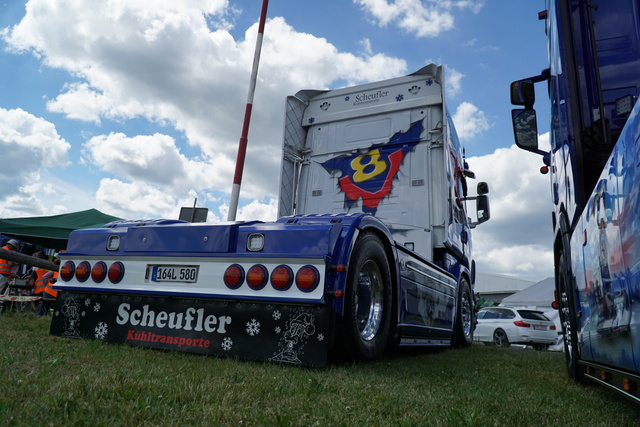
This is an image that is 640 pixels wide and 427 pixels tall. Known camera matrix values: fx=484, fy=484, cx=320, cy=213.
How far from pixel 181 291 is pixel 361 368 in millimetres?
1298

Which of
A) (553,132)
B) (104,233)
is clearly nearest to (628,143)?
(553,132)

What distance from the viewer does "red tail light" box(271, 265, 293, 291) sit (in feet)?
9.86

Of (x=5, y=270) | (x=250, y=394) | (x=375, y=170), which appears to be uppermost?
(x=375, y=170)

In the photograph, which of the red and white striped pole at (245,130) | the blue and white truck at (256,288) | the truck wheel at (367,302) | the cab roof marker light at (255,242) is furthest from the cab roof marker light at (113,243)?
the red and white striped pole at (245,130)

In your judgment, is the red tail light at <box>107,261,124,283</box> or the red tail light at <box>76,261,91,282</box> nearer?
the red tail light at <box>107,261,124,283</box>

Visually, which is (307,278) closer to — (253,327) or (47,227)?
(253,327)

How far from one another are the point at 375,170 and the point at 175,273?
340 centimetres

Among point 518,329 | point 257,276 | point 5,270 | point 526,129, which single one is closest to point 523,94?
point 526,129

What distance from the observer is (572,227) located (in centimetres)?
307

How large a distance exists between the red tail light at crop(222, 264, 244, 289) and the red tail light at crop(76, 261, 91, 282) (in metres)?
1.23

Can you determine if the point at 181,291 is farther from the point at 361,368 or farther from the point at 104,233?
the point at 361,368

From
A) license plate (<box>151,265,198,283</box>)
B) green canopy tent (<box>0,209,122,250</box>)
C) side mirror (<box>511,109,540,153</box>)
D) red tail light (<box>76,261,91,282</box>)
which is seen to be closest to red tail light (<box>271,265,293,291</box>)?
license plate (<box>151,265,198,283</box>)

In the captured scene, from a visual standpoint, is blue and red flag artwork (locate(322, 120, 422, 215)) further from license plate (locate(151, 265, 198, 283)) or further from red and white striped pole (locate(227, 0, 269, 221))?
red and white striped pole (locate(227, 0, 269, 221))

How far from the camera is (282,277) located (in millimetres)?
3027
